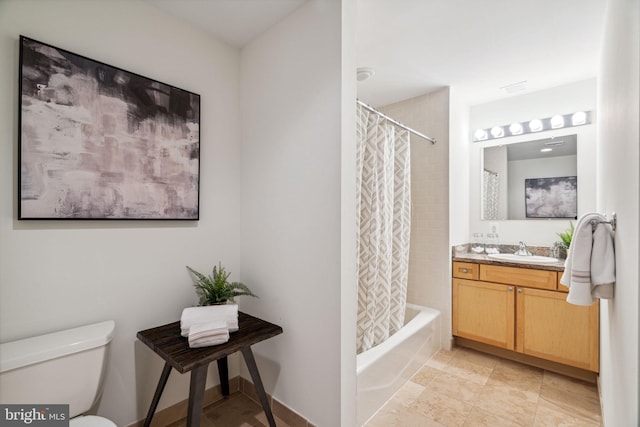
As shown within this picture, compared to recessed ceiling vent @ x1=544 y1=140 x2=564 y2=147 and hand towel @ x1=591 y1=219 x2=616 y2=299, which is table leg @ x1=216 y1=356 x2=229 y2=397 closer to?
hand towel @ x1=591 y1=219 x2=616 y2=299

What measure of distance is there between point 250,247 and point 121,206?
80 centimetres

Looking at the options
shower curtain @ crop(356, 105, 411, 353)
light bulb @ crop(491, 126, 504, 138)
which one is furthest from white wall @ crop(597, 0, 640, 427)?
light bulb @ crop(491, 126, 504, 138)

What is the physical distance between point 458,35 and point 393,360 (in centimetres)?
230

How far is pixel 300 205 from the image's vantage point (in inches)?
66.1

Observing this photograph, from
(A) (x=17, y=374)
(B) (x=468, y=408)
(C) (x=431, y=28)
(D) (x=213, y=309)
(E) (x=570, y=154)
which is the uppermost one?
(C) (x=431, y=28)

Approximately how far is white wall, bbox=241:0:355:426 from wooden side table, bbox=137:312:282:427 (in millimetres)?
204

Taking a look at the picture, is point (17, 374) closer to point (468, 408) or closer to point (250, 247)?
point (250, 247)

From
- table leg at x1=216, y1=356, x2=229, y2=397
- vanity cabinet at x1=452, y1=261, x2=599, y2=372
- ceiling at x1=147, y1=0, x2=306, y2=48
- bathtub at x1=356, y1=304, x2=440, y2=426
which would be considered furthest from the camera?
vanity cabinet at x1=452, y1=261, x2=599, y2=372

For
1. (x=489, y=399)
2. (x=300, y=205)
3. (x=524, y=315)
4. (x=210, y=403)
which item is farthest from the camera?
(x=524, y=315)

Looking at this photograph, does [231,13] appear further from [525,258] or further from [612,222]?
[525,258]

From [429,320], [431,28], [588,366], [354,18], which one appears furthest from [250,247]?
[588,366]

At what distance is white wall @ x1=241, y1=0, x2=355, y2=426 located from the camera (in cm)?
151

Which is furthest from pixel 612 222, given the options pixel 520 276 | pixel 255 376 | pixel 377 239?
pixel 255 376

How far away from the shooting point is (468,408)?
1913mm
